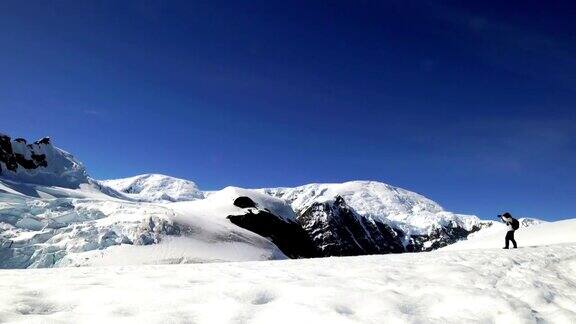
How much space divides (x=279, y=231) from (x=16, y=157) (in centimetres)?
9735

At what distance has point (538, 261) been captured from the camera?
14953mm

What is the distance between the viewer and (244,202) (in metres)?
86.4

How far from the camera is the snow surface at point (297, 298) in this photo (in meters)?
6.25

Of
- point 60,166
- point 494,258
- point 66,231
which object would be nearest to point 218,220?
point 66,231

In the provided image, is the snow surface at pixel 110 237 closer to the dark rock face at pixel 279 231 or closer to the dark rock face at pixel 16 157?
the dark rock face at pixel 279 231

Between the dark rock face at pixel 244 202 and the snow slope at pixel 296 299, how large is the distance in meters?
74.3

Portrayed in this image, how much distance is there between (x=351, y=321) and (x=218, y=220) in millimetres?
61319

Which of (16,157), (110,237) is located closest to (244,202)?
(110,237)

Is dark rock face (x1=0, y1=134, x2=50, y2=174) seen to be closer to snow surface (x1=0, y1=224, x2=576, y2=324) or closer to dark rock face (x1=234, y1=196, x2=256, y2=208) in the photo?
dark rock face (x1=234, y1=196, x2=256, y2=208)

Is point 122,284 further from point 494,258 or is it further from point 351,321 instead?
point 494,258

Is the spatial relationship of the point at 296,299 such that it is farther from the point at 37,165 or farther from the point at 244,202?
the point at 37,165

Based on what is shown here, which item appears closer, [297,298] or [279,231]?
[297,298]

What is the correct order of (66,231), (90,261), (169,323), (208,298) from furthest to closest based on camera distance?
(66,231)
(90,261)
(208,298)
(169,323)

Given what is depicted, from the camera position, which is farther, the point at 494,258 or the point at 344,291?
the point at 494,258
